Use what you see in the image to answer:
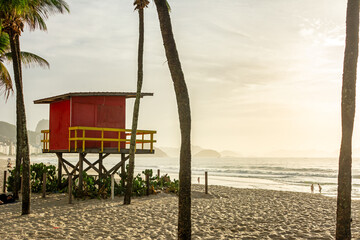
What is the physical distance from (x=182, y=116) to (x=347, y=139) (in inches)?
149

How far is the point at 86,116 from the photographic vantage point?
1823cm

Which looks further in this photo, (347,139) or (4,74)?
(4,74)

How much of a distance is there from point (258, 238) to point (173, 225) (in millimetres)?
2812

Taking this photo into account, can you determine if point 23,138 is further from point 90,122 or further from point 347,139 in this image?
point 347,139

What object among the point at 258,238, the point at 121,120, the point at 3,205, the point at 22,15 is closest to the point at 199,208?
the point at 258,238

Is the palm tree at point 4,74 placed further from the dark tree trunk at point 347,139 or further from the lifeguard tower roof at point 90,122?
the dark tree trunk at point 347,139

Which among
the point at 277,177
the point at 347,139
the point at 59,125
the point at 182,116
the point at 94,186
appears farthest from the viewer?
the point at 277,177

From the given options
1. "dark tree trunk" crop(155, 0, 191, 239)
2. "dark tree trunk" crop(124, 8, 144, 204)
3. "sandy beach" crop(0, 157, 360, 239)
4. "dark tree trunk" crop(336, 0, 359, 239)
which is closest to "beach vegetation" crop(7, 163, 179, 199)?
"sandy beach" crop(0, 157, 360, 239)

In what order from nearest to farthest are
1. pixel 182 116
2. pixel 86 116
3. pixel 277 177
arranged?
pixel 182 116, pixel 86 116, pixel 277 177

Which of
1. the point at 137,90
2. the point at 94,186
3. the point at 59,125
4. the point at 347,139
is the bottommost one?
the point at 94,186

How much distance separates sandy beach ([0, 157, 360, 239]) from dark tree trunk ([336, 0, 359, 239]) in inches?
70.7

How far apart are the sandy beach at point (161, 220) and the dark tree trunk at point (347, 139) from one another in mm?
1795

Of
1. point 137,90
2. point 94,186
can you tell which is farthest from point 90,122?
point 137,90

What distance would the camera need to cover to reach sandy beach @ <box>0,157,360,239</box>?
393 inches
